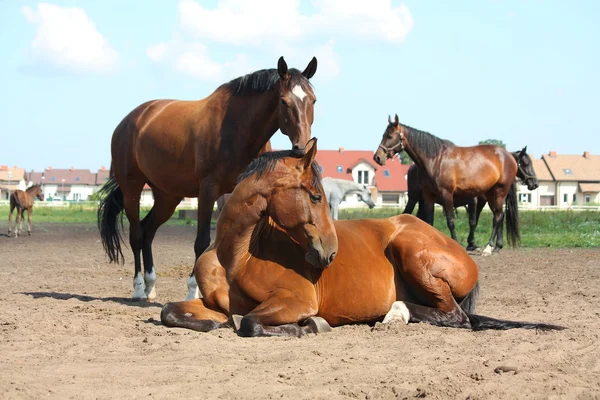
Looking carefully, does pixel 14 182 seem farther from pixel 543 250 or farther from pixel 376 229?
pixel 376 229

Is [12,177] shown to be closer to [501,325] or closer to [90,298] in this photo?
[90,298]

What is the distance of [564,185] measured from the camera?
80.4m

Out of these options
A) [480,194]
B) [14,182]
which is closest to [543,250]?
[480,194]

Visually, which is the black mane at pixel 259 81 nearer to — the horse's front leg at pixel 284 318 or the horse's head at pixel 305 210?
the horse's head at pixel 305 210

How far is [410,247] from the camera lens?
20.0ft

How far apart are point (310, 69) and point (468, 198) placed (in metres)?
9.41

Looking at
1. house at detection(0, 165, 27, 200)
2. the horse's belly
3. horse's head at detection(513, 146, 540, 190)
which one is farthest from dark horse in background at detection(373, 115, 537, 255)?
house at detection(0, 165, 27, 200)

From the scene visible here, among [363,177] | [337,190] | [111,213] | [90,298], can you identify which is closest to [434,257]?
[90,298]

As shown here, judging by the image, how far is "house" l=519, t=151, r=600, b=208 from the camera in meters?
79.4

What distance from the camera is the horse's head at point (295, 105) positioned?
23.3ft

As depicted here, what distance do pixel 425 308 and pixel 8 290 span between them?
5944 mm

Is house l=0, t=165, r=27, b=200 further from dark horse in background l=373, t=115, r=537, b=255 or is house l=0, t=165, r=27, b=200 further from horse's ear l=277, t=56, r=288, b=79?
horse's ear l=277, t=56, r=288, b=79

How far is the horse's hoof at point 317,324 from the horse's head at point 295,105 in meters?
1.86

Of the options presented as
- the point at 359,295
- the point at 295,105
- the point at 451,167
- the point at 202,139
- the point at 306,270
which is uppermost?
the point at 295,105
